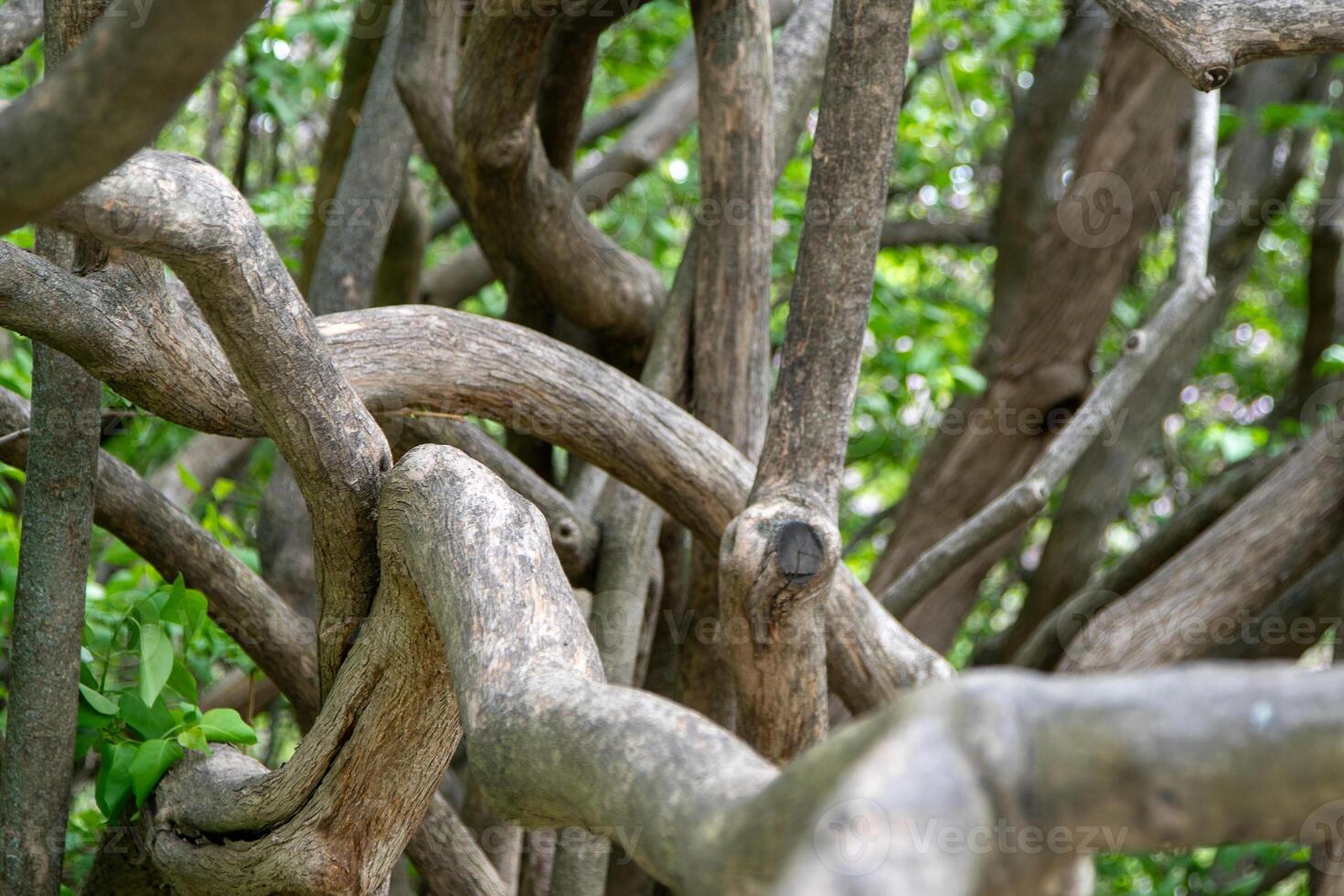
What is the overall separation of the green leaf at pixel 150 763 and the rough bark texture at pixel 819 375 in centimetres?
89

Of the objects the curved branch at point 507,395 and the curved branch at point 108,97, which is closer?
the curved branch at point 108,97

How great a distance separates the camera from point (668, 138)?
3.97m

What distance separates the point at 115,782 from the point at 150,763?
11 cm

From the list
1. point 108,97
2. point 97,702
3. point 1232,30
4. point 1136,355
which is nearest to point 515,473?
point 97,702

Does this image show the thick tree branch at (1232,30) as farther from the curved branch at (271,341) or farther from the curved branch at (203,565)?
the curved branch at (203,565)

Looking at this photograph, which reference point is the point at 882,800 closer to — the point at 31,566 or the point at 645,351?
the point at 31,566

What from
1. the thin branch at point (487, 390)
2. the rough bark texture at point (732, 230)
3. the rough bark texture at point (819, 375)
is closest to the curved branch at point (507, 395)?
the thin branch at point (487, 390)

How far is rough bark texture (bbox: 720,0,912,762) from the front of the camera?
6.64 feet

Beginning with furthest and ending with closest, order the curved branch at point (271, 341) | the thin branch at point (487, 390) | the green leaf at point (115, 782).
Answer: the green leaf at point (115, 782) → the thin branch at point (487, 390) → the curved branch at point (271, 341)

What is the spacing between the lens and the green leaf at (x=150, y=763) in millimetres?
2066

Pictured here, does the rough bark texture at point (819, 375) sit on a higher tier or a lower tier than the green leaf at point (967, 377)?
lower

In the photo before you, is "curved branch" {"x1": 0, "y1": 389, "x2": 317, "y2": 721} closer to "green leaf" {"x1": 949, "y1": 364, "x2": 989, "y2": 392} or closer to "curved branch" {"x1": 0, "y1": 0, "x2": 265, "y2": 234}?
"curved branch" {"x1": 0, "y1": 0, "x2": 265, "y2": 234}

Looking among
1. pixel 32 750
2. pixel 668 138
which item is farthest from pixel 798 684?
pixel 668 138

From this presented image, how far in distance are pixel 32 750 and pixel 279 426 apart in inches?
31.9
